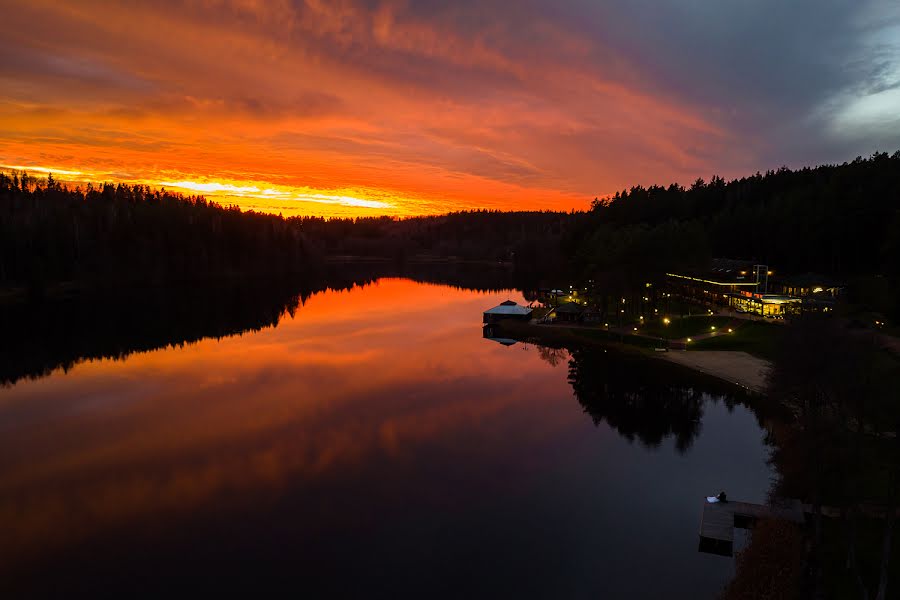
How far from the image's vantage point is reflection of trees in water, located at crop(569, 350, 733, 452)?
39.8 m

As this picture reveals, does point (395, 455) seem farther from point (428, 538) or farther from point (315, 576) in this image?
point (315, 576)

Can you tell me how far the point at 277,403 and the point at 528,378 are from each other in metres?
24.7

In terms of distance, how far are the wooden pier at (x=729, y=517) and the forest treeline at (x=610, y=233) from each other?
47.9m

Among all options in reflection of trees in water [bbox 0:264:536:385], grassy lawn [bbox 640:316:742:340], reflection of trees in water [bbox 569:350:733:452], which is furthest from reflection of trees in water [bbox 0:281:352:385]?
grassy lawn [bbox 640:316:742:340]

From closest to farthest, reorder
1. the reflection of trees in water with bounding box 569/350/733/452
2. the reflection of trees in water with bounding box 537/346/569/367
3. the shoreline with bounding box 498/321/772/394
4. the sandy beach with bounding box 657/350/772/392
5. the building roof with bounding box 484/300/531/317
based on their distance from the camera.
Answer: the reflection of trees in water with bounding box 569/350/733/452, the sandy beach with bounding box 657/350/772/392, the shoreline with bounding box 498/321/772/394, the reflection of trees in water with bounding box 537/346/569/367, the building roof with bounding box 484/300/531/317

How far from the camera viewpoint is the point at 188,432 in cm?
3822

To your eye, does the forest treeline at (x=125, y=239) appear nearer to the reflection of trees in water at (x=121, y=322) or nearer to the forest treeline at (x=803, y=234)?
the reflection of trees in water at (x=121, y=322)

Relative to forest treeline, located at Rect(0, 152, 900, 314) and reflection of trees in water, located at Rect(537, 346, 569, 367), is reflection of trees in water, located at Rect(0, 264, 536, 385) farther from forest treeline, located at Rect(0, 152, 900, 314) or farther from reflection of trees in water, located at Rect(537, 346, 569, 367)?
reflection of trees in water, located at Rect(537, 346, 569, 367)

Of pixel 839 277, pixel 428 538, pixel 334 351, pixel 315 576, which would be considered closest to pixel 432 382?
pixel 334 351

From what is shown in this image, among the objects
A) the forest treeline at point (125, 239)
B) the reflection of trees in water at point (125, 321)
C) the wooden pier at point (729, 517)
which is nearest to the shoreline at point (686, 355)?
the wooden pier at point (729, 517)

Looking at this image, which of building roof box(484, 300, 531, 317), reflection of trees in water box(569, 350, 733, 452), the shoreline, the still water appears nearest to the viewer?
the still water

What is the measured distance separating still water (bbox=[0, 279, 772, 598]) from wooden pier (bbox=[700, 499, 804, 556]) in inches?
33.7

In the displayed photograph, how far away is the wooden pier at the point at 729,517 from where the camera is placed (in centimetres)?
2425

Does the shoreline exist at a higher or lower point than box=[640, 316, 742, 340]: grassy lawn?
lower
